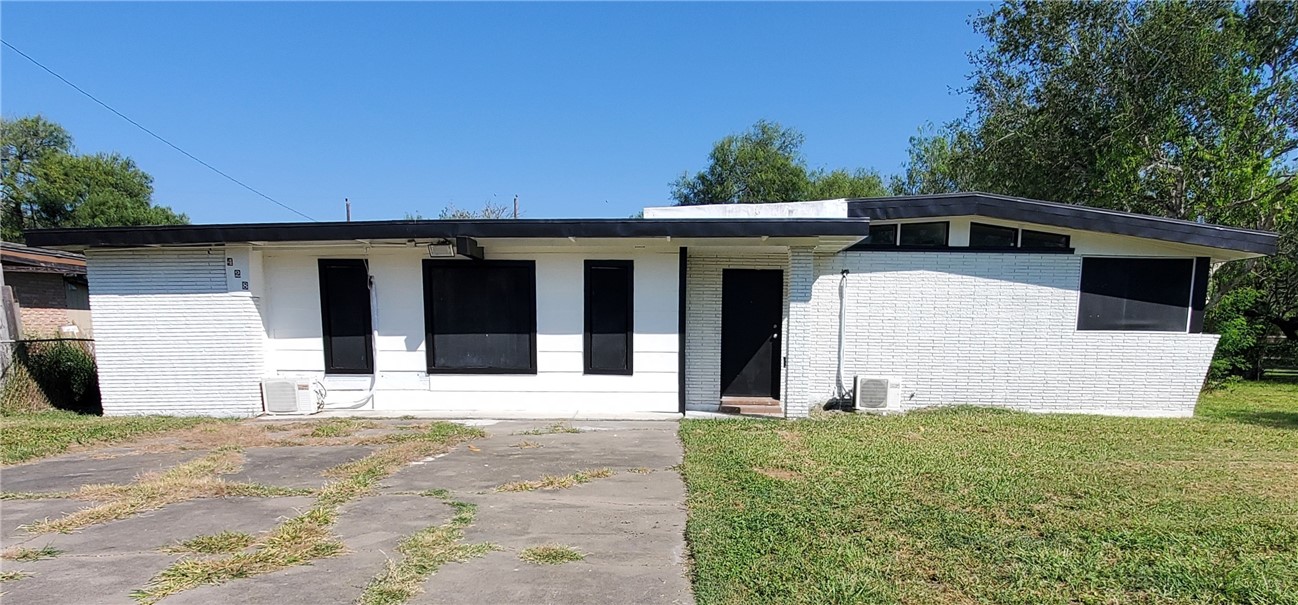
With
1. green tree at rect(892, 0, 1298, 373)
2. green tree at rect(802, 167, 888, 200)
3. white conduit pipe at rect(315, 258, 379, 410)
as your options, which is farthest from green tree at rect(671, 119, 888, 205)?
white conduit pipe at rect(315, 258, 379, 410)

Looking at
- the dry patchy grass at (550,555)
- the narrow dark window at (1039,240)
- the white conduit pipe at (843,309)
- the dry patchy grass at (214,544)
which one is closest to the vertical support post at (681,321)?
the white conduit pipe at (843,309)

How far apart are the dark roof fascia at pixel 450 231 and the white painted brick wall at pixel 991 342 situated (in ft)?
5.37

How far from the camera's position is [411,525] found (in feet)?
10.8

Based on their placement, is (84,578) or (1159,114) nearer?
(84,578)

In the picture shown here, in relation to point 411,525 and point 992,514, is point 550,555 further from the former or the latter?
point 992,514

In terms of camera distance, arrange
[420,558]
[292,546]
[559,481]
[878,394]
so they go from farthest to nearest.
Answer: [878,394]
[559,481]
[292,546]
[420,558]

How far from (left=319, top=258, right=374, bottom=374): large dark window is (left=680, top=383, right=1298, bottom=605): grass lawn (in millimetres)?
4546

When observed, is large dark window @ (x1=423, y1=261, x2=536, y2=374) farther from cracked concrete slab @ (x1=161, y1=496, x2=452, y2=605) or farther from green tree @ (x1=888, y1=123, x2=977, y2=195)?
green tree @ (x1=888, y1=123, x2=977, y2=195)

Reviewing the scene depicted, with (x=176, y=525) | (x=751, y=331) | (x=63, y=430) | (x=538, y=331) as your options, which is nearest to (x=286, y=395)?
(x=63, y=430)

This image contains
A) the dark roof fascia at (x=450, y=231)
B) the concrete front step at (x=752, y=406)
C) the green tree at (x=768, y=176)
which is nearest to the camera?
the dark roof fascia at (x=450, y=231)

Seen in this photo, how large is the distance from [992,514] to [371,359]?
7071mm

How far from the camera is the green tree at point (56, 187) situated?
26609 mm

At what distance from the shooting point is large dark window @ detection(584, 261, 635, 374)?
6.73m

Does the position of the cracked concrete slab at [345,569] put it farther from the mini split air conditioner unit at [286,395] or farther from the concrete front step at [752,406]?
the concrete front step at [752,406]
